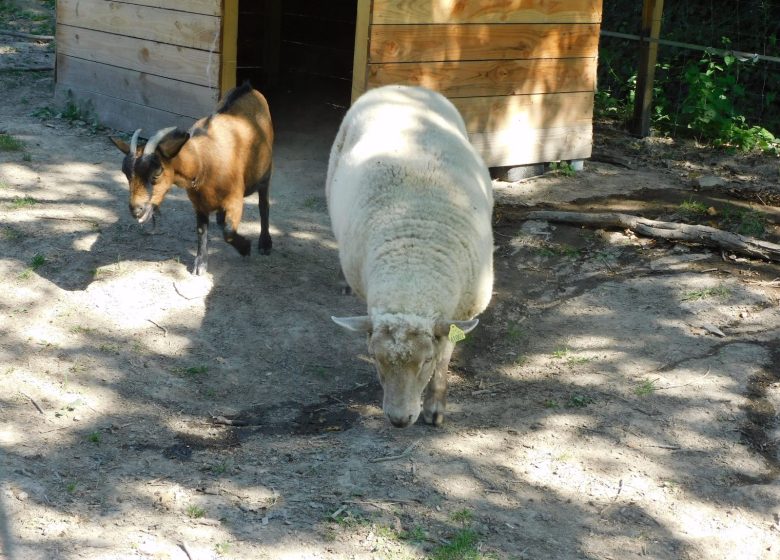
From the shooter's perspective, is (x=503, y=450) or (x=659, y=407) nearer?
(x=503, y=450)

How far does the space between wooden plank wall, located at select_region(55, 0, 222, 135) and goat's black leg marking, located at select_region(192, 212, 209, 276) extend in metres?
1.98

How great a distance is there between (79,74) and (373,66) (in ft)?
11.0

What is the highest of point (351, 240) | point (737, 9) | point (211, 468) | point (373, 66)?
point (737, 9)

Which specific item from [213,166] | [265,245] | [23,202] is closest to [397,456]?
[213,166]

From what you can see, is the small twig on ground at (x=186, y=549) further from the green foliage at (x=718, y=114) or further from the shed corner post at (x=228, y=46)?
the green foliage at (x=718, y=114)

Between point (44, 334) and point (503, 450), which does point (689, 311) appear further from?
point (44, 334)

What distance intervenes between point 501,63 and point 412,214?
3.86 meters

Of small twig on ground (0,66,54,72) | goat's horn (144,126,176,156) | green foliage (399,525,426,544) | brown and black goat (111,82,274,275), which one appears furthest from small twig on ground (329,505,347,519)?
small twig on ground (0,66,54,72)

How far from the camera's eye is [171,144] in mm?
5320

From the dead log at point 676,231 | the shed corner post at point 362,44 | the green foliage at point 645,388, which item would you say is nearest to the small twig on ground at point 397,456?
the green foliage at point 645,388

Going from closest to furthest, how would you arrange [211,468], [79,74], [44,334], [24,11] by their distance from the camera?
1. [211,468]
2. [44,334]
3. [79,74]
4. [24,11]

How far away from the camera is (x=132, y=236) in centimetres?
642

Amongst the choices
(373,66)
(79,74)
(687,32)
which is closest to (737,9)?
(687,32)

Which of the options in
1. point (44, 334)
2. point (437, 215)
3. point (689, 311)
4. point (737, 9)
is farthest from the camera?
point (737, 9)
